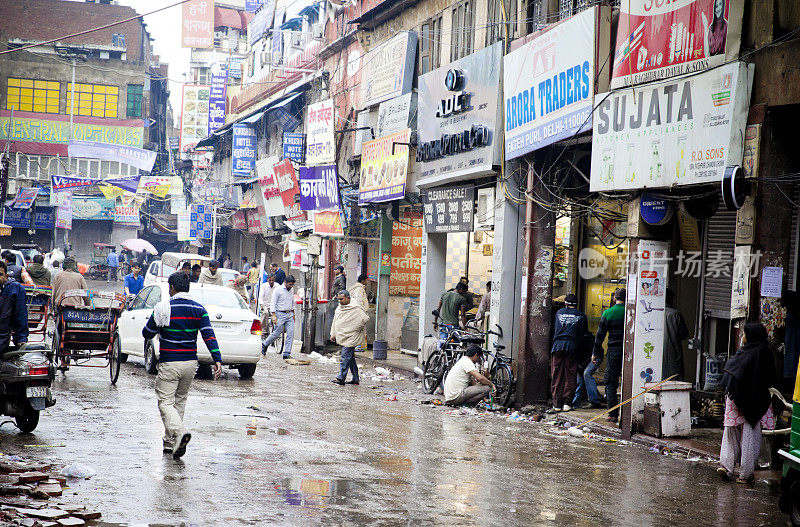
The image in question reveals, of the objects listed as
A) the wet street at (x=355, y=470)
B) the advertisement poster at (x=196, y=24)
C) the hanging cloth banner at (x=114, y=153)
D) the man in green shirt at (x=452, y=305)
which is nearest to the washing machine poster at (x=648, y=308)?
the wet street at (x=355, y=470)

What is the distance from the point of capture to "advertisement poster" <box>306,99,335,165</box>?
90.9ft

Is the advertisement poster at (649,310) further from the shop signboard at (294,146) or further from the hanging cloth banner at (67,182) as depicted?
the hanging cloth banner at (67,182)

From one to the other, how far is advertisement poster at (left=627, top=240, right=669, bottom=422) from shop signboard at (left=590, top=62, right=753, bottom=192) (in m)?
1.07

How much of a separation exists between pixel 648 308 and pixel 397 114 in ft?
38.3

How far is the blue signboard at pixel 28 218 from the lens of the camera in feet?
180

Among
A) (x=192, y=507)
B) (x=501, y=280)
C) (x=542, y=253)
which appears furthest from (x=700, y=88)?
(x=192, y=507)

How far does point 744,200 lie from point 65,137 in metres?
54.7

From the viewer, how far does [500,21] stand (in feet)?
59.7

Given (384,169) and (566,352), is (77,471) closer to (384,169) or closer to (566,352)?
(566,352)

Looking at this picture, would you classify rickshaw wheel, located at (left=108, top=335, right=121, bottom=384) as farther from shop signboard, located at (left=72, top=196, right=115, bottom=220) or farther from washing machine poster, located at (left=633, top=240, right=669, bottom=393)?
shop signboard, located at (left=72, top=196, right=115, bottom=220)

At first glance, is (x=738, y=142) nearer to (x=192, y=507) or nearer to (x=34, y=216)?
(x=192, y=507)

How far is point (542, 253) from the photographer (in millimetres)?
16219

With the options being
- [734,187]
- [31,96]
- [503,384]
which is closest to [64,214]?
[31,96]

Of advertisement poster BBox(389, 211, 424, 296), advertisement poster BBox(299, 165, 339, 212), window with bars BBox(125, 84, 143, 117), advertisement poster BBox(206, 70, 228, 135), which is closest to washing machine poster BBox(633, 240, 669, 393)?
advertisement poster BBox(389, 211, 424, 296)
